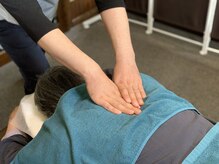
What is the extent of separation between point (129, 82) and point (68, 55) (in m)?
0.22

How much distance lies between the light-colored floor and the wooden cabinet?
8 cm

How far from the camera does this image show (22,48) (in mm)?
1563

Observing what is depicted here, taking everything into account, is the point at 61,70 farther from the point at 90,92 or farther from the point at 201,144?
the point at 201,144

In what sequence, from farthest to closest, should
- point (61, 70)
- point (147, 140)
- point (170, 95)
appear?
point (61, 70), point (170, 95), point (147, 140)

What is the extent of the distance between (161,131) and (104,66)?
155cm

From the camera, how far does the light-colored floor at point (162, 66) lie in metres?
1.99

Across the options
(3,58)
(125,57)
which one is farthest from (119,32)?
(3,58)

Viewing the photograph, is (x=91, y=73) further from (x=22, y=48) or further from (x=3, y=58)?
(x=3, y=58)

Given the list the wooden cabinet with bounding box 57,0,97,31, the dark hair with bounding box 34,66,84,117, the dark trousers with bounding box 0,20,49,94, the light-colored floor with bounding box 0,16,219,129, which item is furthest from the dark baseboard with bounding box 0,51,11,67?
the dark hair with bounding box 34,66,84,117

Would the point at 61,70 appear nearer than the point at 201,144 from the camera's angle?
No

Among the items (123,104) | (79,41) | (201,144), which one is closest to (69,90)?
(123,104)

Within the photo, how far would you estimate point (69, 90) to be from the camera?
927mm

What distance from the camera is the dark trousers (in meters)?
1.52

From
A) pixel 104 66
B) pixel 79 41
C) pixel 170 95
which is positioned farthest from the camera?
pixel 79 41
